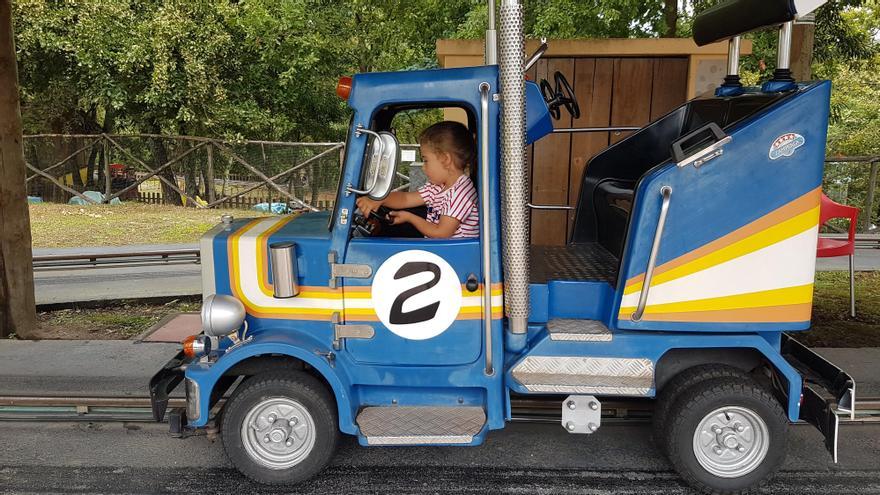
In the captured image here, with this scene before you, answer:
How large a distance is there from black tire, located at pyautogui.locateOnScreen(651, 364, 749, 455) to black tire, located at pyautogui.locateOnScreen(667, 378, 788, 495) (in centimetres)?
3

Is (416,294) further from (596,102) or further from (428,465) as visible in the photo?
(596,102)

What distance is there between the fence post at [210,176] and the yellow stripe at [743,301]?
44.9 ft

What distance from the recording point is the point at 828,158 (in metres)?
11.9

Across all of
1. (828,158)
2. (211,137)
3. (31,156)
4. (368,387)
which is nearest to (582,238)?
(368,387)

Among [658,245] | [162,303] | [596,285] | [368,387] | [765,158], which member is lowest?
[162,303]

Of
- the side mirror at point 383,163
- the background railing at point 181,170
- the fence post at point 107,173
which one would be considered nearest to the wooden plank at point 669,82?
the side mirror at point 383,163

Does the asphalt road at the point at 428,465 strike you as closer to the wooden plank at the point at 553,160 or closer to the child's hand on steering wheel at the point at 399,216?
the child's hand on steering wheel at the point at 399,216

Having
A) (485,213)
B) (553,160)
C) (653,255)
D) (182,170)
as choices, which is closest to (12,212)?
(485,213)

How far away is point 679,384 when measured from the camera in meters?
3.42

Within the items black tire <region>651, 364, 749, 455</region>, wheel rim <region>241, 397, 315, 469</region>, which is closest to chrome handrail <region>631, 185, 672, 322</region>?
black tire <region>651, 364, 749, 455</region>

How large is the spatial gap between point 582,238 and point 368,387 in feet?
6.66

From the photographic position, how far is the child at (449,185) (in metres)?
3.49

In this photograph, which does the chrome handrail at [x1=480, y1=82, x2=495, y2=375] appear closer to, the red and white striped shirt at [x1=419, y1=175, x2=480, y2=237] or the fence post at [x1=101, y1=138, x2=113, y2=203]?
the red and white striped shirt at [x1=419, y1=175, x2=480, y2=237]

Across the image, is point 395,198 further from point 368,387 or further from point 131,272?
point 131,272
